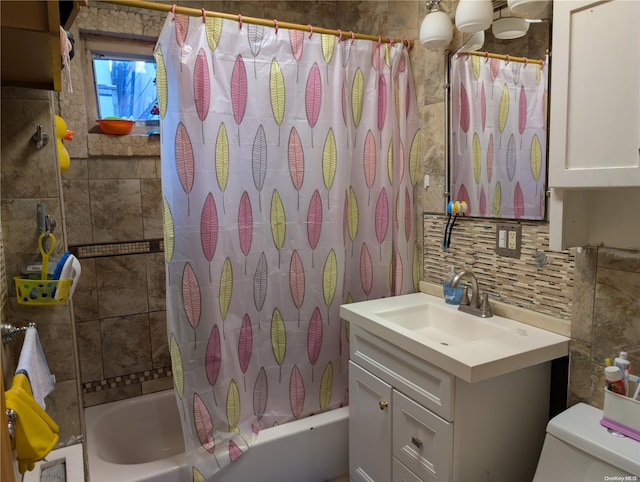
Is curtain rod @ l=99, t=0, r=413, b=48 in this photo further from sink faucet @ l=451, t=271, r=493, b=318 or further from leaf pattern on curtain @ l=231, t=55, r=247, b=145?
sink faucet @ l=451, t=271, r=493, b=318

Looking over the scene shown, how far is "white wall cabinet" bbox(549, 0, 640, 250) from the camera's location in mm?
1042

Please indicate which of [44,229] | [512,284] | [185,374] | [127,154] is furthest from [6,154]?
[512,284]

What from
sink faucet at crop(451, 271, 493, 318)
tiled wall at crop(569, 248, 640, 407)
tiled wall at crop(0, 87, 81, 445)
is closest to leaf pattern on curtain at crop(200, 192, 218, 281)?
tiled wall at crop(0, 87, 81, 445)

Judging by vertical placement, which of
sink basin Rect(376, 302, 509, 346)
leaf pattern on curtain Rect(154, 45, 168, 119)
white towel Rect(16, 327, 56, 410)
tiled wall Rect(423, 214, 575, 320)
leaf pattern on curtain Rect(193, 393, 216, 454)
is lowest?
leaf pattern on curtain Rect(193, 393, 216, 454)

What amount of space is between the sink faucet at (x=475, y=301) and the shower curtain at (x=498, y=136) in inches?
10.7

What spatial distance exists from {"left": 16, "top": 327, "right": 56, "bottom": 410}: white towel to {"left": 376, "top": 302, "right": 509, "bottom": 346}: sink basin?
1.17 meters

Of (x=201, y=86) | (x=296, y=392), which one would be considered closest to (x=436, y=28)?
(x=201, y=86)

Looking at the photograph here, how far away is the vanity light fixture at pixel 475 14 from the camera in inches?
64.2

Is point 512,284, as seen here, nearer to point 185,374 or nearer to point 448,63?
point 448,63

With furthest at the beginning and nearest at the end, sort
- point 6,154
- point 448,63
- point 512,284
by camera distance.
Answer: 1. point 448,63
2. point 512,284
3. point 6,154

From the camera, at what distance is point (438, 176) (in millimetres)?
2061

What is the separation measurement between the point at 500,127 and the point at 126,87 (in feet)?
6.24

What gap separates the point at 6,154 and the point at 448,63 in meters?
1.75

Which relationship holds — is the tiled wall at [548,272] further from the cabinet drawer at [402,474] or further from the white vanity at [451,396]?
the cabinet drawer at [402,474]
